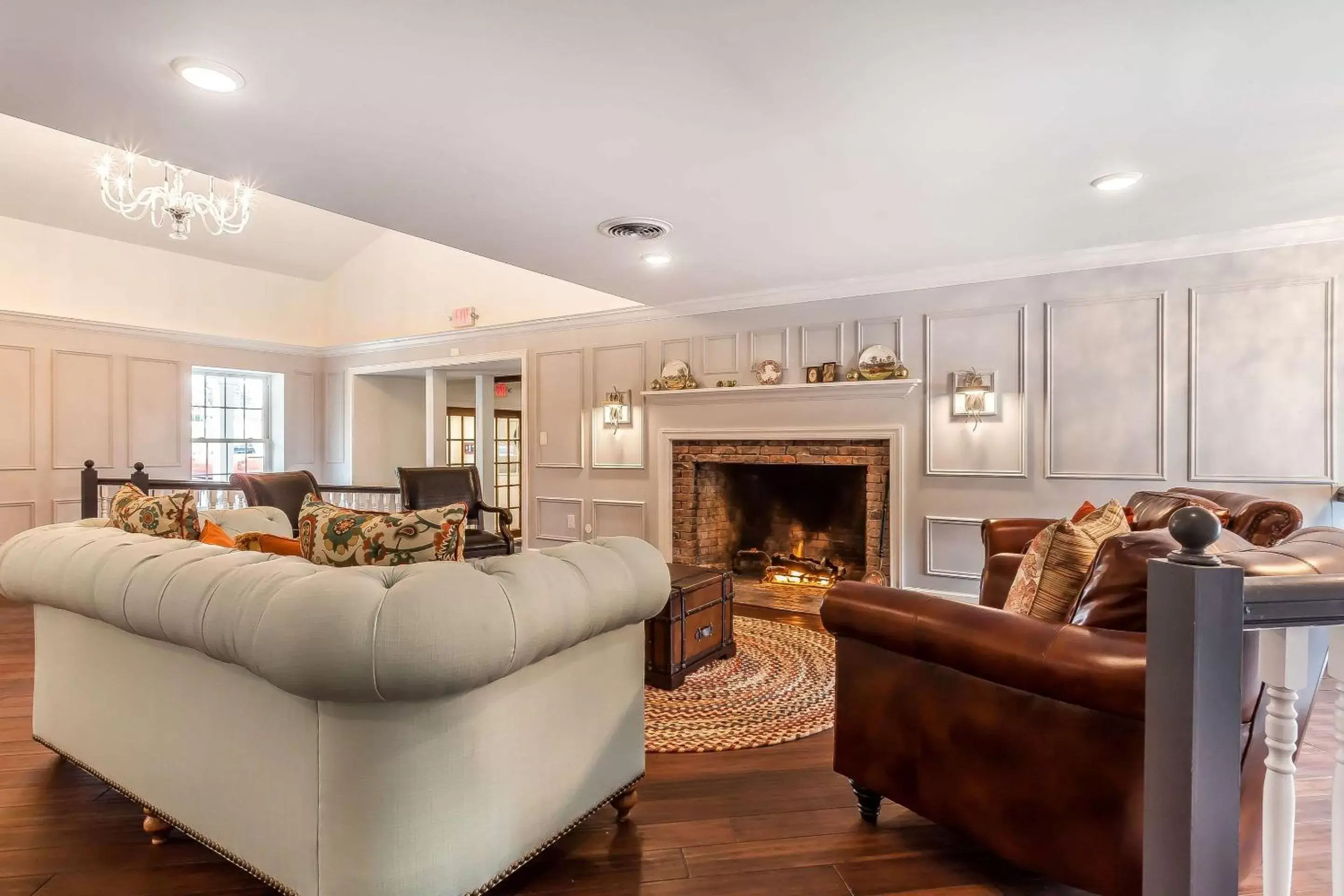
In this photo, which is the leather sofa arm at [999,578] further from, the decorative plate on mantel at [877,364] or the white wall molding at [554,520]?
the white wall molding at [554,520]

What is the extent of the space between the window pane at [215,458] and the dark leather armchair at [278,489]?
8.70 ft

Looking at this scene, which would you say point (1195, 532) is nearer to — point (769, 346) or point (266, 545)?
point (266, 545)

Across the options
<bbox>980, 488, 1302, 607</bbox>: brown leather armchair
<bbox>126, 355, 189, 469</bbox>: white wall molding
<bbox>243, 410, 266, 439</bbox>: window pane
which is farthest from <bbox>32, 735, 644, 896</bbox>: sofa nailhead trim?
<bbox>243, 410, 266, 439</bbox>: window pane

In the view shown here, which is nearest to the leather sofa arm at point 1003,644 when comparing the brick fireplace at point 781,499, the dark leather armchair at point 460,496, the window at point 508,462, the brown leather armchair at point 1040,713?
the brown leather armchair at point 1040,713

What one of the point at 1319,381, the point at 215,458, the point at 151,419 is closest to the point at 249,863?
the point at 1319,381

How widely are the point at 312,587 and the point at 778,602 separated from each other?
4.00m

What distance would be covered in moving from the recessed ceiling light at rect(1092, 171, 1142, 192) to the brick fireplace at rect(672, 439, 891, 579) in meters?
2.21

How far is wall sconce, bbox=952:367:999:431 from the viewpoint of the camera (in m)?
4.66

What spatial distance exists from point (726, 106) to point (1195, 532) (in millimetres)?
2091

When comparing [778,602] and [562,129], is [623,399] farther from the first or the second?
[562,129]

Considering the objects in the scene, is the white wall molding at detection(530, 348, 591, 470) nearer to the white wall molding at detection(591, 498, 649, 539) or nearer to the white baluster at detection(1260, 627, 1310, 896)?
the white wall molding at detection(591, 498, 649, 539)

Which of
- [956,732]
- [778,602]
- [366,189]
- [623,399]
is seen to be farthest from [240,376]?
[956,732]

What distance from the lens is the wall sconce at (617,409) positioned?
619cm

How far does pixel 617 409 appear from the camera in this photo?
620 centimetres
